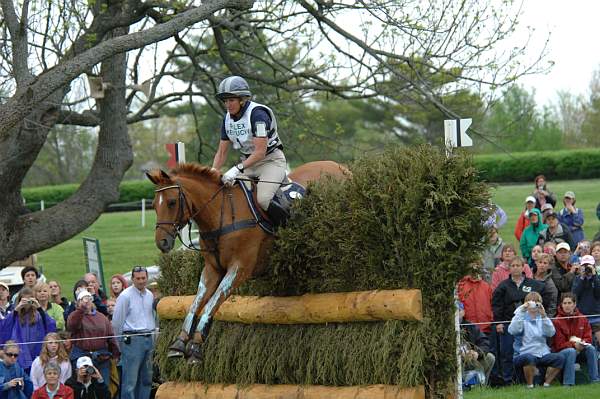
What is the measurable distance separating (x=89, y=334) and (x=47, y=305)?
2.91ft

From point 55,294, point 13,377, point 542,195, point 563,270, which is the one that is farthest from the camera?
point 542,195

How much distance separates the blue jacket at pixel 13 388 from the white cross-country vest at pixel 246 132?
3.55 metres

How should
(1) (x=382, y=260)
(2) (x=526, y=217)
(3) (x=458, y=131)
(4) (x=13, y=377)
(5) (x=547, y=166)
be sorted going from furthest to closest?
(5) (x=547, y=166) → (2) (x=526, y=217) → (4) (x=13, y=377) → (3) (x=458, y=131) → (1) (x=382, y=260)

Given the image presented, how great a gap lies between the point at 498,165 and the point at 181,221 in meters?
34.4

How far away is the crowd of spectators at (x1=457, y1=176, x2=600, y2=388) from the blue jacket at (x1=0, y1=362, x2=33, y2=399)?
483 centimetres

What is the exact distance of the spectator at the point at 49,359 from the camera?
11.1 meters

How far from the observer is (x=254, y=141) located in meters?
9.80

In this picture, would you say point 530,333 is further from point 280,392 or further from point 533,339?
point 280,392

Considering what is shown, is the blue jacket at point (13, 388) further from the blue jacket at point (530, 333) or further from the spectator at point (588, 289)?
the spectator at point (588, 289)

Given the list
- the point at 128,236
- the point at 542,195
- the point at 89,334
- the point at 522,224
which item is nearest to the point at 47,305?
the point at 89,334

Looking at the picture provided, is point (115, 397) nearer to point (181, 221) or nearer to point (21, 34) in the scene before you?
point (181, 221)

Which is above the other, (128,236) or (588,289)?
(128,236)

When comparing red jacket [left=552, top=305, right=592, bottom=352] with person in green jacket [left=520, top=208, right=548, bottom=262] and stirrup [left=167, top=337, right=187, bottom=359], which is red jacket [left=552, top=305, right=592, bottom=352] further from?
stirrup [left=167, top=337, right=187, bottom=359]

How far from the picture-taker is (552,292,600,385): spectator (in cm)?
1182
